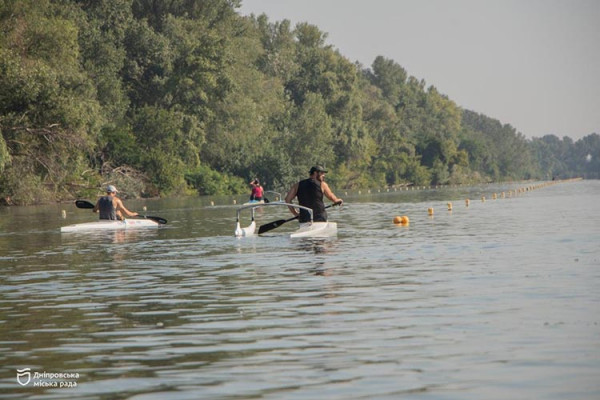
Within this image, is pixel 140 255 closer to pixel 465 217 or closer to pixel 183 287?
pixel 183 287

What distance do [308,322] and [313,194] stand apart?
16.4m

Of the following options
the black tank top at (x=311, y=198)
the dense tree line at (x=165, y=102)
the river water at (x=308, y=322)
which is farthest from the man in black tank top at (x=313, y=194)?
the dense tree line at (x=165, y=102)

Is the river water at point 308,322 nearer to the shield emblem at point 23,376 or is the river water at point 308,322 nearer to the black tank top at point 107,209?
the shield emblem at point 23,376

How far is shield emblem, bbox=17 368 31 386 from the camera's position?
10031 mm

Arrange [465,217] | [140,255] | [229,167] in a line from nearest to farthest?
1. [140,255]
2. [465,217]
3. [229,167]

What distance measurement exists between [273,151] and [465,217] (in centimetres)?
7603

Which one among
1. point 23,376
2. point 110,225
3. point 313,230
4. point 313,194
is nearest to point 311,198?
point 313,194

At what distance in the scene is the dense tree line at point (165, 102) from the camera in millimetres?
64500

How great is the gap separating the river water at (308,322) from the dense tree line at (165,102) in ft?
126

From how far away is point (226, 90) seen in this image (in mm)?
100938

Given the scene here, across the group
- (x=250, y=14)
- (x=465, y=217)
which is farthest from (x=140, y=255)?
(x=250, y=14)
